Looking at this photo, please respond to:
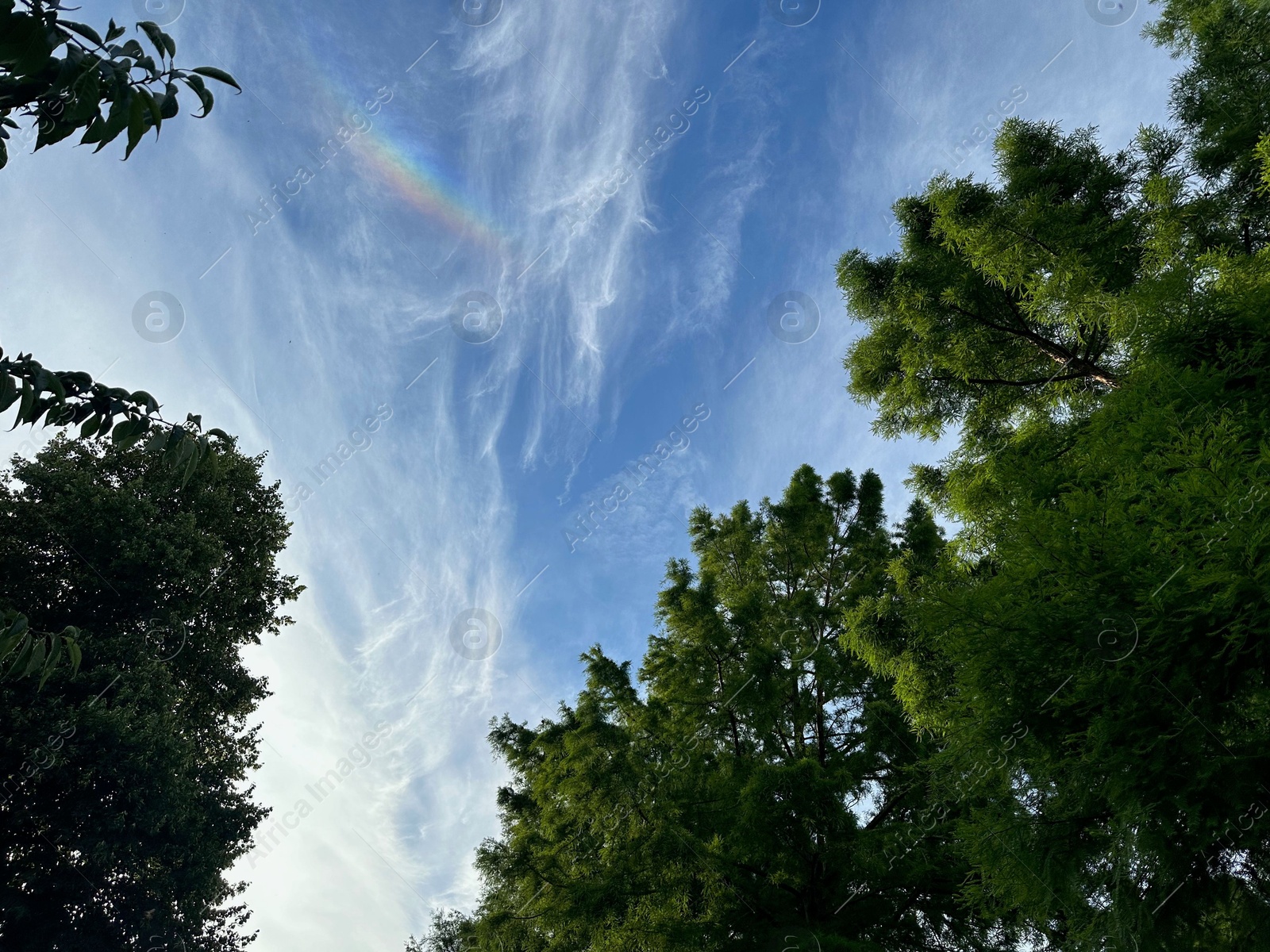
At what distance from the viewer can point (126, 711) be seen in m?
12.5

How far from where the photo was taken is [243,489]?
17828 mm

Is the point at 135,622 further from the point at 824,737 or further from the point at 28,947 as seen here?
the point at 824,737

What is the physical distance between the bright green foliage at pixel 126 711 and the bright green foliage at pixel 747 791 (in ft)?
22.1

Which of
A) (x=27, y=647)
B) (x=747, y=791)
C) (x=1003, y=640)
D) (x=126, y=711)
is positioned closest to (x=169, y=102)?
(x=27, y=647)

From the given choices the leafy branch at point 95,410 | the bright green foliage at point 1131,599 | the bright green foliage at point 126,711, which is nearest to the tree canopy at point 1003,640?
the bright green foliage at point 1131,599

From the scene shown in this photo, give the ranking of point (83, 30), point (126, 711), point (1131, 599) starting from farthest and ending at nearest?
1. point (126, 711)
2. point (1131, 599)
3. point (83, 30)

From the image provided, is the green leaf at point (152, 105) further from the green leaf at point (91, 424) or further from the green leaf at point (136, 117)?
the green leaf at point (91, 424)

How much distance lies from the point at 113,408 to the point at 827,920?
9.13 metres

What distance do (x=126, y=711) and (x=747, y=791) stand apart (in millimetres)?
11773

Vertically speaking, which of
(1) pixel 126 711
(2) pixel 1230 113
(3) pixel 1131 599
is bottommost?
(3) pixel 1131 599

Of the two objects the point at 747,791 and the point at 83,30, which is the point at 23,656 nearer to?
the point at 83,30

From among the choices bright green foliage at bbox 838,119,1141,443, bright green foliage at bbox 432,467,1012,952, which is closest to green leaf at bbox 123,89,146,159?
bright green foliage at bbox 838,119,1141,443

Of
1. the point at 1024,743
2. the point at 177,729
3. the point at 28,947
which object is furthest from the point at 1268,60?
the point at 28,947

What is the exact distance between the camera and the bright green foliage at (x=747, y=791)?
799 cm
